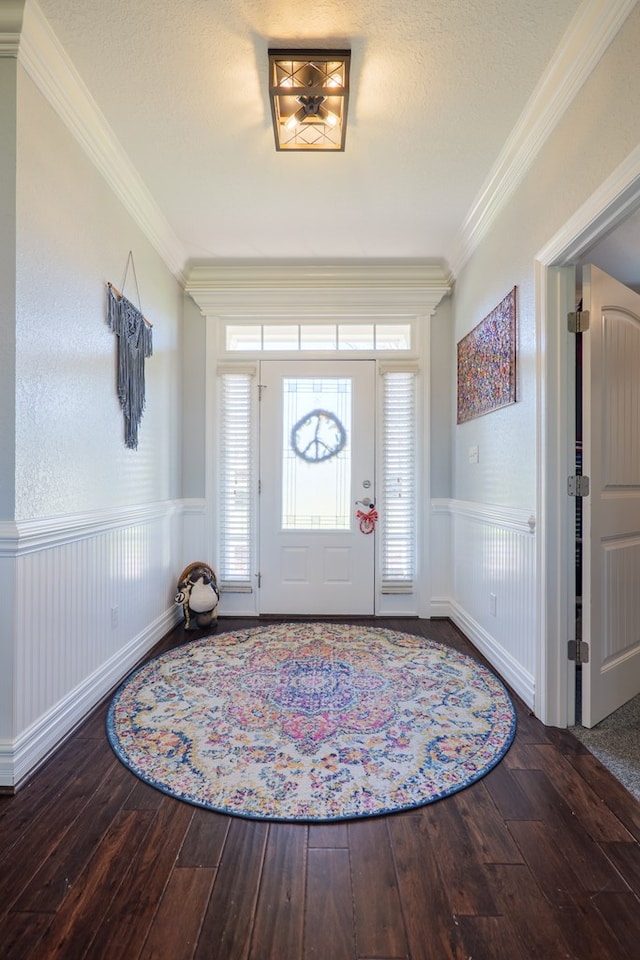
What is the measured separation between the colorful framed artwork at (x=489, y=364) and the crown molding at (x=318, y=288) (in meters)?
0.55

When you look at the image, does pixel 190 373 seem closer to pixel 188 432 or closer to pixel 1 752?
pixel 188 432

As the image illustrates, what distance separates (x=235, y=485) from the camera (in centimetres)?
363

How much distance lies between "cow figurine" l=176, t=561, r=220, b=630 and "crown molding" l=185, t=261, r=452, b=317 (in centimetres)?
201

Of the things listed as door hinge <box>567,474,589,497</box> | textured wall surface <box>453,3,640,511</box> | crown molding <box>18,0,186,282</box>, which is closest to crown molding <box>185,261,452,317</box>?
textured wall surface <box>453,3,640,511</box>

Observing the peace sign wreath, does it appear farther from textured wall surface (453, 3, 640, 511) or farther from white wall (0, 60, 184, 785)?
white wall (0, 60, 184, 785)

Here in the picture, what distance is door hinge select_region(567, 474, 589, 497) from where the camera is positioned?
200 centimetres

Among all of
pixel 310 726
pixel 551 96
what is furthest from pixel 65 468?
pixel 551 96

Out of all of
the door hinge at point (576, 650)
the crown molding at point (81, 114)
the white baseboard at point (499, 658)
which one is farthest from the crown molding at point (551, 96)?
the white baseboard at point (499, 658)

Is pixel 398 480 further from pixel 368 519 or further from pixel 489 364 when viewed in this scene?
pixel 489 364

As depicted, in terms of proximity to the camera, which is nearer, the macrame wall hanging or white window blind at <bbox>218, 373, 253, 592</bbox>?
the macrame wall hanging

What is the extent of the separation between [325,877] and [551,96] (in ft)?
Answer: 9.43

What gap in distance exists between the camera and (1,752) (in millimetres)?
1646

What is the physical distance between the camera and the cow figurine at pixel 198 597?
3260 millimetres

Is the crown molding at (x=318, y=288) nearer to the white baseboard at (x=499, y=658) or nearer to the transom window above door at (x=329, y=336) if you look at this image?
the transom window above door at (x=329, y=336)
